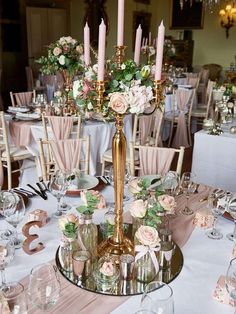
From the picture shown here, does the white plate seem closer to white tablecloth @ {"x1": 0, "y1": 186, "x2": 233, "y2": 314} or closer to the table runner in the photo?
white tablecloth @ {"x1": 0, "y1": 186, "x2": 233, "y2": 314}

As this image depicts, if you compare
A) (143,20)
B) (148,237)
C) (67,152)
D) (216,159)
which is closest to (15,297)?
(148,237)

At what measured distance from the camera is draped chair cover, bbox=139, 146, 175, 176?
235 cm

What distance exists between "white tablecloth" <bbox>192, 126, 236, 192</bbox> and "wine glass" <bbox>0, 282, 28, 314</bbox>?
226 centimetres

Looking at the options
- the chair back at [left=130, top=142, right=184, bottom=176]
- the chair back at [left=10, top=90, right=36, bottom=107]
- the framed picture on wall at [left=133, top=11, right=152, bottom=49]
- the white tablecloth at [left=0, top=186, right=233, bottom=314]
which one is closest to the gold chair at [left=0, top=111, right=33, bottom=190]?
the chair back at [left=10, top=90, right=36, bottom=107]

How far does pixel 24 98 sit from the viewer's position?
483cm

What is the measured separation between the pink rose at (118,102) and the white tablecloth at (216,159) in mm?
2095

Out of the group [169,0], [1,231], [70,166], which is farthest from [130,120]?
[169,0]

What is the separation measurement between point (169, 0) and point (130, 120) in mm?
7473

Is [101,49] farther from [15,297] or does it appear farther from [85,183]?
[85,183]

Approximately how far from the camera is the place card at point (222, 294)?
3.74 feet

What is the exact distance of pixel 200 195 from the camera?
193 centimetres

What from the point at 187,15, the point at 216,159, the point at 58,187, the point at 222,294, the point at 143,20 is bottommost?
the point at 216,159

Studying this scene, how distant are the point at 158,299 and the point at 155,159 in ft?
4.70

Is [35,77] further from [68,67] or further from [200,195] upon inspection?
[200,195]
